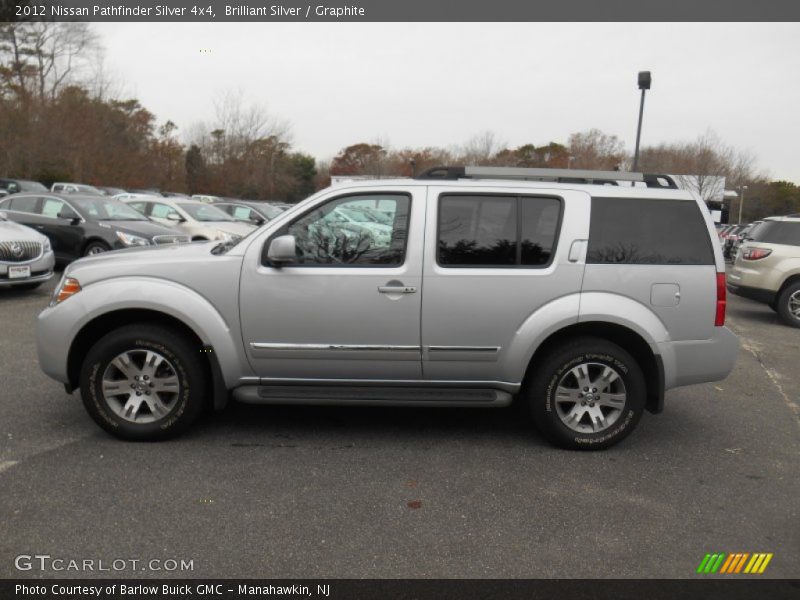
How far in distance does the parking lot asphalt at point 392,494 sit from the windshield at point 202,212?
1020cm

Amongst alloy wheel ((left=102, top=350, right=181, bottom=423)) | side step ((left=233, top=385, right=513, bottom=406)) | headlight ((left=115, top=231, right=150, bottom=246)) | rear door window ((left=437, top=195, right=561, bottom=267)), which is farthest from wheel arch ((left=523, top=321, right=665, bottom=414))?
headlight ((left=115, top=231, right=150, bottom=246))

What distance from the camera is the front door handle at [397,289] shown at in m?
4.23

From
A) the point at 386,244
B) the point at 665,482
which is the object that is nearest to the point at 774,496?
the point at 665,482

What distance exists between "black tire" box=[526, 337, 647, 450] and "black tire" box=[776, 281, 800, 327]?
778 centimetres

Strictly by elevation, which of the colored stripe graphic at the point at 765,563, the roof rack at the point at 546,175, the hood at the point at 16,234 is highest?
the roof rack at the point at 546,175

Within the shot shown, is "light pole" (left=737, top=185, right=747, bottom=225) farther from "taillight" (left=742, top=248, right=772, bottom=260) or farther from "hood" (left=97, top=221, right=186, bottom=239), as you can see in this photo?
"hood" (left=97, top=221, right=186, bottom=239)

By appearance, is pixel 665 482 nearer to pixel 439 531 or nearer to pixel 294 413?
pixel 439 531

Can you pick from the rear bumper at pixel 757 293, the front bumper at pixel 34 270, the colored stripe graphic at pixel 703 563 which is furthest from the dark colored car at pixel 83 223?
the colored stripe graphic at pixel 703 563

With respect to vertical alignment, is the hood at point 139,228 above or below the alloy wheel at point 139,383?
above

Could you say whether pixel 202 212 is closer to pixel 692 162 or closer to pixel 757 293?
pixel 757 293

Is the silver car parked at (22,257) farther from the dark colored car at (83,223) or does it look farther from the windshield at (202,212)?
the windshield at (202,212)

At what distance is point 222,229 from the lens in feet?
47.3

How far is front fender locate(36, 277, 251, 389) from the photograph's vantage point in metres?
4.24

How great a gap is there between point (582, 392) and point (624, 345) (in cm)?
48
